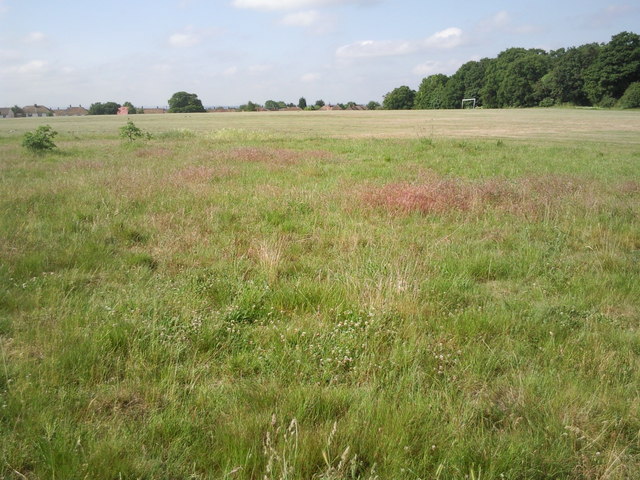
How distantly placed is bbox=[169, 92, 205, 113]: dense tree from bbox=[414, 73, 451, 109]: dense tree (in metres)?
74.4

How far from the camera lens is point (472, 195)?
30.9 feet

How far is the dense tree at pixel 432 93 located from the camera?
128m

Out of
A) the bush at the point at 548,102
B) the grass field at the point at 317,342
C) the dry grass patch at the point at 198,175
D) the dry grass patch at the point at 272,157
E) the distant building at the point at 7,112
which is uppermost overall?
the distant building at the point at 7,112

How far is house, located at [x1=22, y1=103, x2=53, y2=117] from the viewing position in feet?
462

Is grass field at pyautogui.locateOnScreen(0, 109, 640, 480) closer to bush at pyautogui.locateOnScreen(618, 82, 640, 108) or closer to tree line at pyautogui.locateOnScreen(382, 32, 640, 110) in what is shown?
bush at pyautogui.locateOnScreen(618, 82, 640, 108)

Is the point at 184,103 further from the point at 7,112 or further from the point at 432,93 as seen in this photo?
the point at 432,93

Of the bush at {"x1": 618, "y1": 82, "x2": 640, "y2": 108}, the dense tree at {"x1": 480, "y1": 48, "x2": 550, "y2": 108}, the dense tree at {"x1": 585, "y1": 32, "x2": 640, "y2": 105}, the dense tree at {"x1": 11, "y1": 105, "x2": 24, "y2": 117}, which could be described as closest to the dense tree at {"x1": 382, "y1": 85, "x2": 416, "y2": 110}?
the dense tree at {"x1": 480, "y1": 48, "x2": 550, "y2": 108}

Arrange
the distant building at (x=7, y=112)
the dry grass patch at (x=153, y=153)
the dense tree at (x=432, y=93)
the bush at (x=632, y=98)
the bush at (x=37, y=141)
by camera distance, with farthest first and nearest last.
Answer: the dense tree at (x=432, y=93), the distant building at (x=7, y=112), the bush at (x=632, y=98), the bush at (x=37, y=141), the dry grass patch at (x=153, y=153)

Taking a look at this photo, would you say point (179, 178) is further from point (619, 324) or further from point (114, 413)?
point (619, 324)

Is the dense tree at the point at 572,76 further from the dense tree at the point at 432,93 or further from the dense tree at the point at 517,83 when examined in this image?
the dense tree at the point at 432,93

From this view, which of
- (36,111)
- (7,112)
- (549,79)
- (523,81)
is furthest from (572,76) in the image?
(36,111)

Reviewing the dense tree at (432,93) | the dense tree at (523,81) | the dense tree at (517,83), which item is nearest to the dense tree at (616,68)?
the dense tree at (517,83)

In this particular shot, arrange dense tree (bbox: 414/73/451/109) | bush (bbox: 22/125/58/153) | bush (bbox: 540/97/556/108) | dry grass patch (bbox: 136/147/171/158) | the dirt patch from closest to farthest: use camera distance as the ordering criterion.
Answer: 1. the dirt patch
2. dry grass patch (bbox: 136/147/171/158)
3. bush (bbox: 22/125/58/153)
4. bush (bbox: 540/97/556/108)
5. dense tree (bbox: 414/73/451/109)

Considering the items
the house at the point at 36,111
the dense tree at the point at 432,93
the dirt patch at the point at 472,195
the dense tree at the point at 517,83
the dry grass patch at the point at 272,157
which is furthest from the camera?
the house at the point at 36,111
